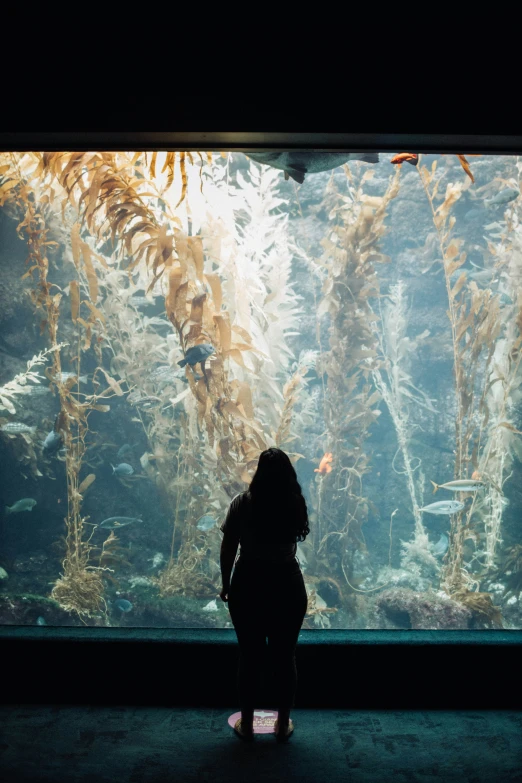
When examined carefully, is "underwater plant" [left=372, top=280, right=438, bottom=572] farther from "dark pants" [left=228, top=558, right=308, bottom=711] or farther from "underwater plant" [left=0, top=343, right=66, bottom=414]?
"dark pants" [left=228, top=558, right=308, bottom=711]

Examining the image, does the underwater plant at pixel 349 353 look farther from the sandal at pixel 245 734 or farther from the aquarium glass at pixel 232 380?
the sandal at pixel 245 734

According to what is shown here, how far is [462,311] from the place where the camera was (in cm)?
480

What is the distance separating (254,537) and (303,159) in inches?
63.6

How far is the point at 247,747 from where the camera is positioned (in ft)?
7.29

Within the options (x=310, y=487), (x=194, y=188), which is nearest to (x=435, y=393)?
(x=310, y=487)

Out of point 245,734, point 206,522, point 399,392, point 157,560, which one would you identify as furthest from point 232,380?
point 157,560

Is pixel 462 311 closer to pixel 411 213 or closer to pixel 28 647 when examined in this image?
pixel 28 647

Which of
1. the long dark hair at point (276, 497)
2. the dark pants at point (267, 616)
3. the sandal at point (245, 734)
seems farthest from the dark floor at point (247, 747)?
the long dark hair at point (276, 497)

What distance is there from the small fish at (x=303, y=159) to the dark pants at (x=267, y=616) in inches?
63.7

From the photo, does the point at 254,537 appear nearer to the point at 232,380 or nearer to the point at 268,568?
the point at 268,568

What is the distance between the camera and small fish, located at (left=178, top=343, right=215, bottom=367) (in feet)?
11.8

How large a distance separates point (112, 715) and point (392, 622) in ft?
13.4

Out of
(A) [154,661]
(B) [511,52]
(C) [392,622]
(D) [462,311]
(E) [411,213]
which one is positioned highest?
(E) [411,213]

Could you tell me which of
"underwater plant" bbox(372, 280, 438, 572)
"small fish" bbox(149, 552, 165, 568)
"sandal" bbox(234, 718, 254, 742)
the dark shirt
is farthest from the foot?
"small fish" bbox(149, 552, 165, 568)
